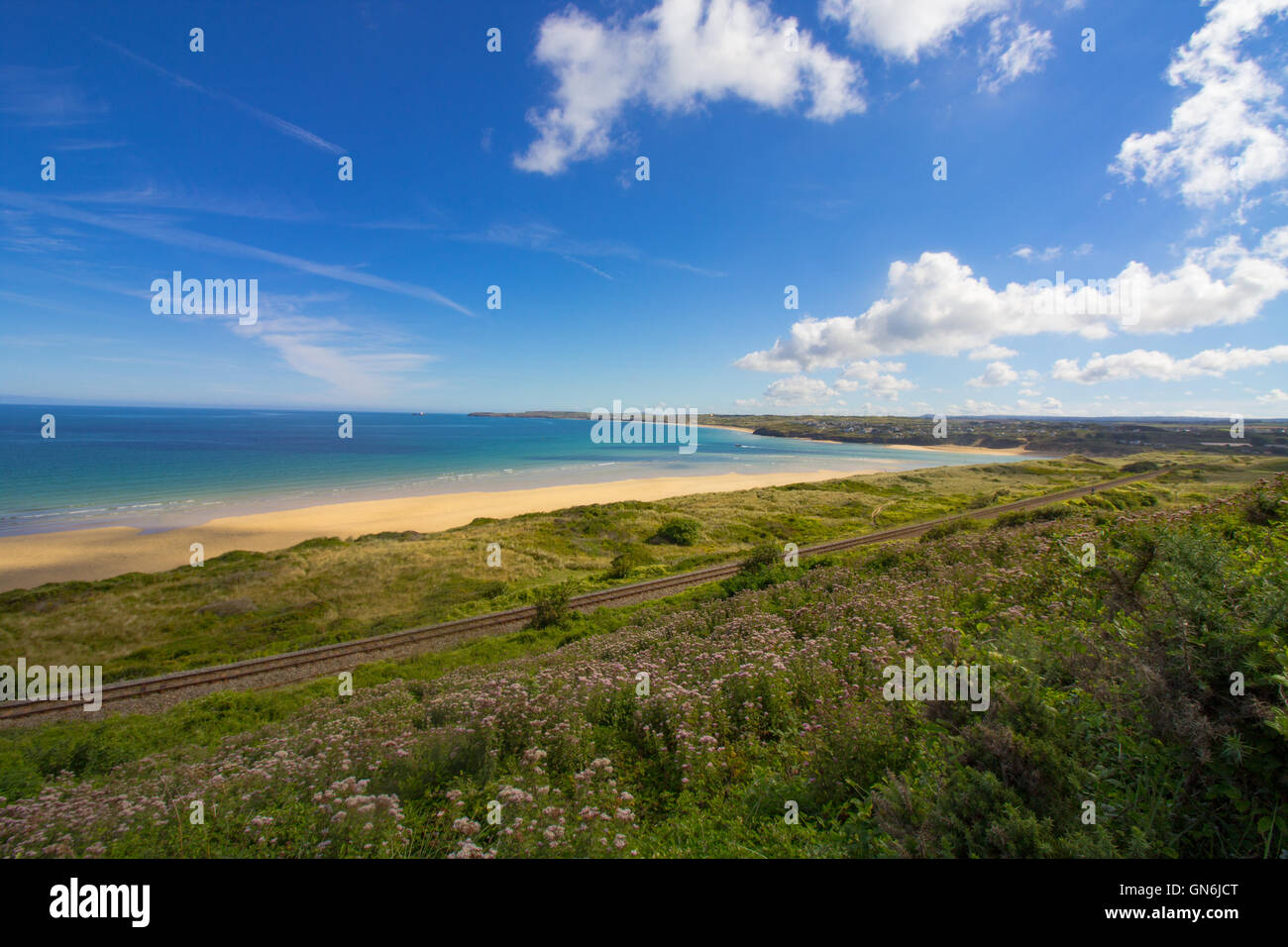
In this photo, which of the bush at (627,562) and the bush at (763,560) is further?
the bush at (627,562)

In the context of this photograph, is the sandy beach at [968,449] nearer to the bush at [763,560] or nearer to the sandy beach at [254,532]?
the sandy beach at [254,532]

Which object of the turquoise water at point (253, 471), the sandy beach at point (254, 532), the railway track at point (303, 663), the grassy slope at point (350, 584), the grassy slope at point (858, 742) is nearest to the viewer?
the grassy slope at point (858, 742)

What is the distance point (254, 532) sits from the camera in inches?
1634

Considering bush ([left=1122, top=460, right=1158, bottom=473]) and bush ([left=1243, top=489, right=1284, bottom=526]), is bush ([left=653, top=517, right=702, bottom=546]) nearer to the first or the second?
bush ([left=1243, top=489, right=1284, bottom=526])

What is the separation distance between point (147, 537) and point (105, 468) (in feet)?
170

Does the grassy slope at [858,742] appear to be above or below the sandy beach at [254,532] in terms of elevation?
above

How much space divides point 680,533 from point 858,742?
34452 millimetres

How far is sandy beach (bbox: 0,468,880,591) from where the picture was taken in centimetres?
3200

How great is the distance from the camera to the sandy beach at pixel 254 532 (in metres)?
32.0

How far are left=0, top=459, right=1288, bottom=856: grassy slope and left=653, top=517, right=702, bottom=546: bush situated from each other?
28139 millimetres

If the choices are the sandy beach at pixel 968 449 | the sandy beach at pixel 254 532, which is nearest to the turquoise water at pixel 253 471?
the sandy beach at pixel 254 532

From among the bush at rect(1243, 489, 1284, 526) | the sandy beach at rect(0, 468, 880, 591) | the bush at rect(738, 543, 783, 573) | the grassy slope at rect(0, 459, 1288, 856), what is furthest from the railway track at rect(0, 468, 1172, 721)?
the sandy beach at rect(0, 468, 880, 591)

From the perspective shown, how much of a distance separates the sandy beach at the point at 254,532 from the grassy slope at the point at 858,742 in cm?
3078
